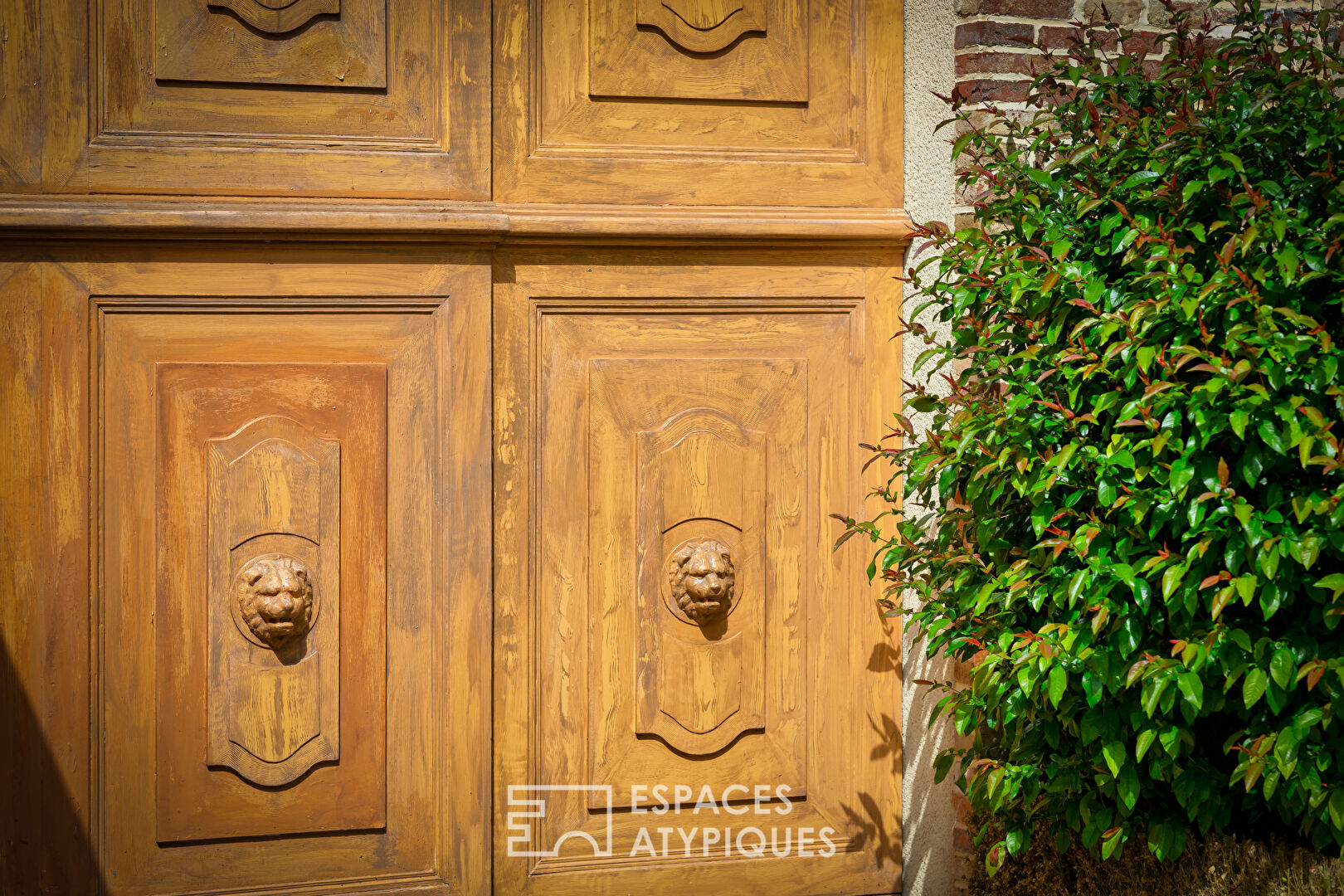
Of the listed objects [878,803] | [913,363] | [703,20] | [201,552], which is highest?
[703,20]

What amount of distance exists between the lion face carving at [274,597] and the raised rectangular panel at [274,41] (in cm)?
110

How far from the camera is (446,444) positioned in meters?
2.43

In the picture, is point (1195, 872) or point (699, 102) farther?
point (699, 102)

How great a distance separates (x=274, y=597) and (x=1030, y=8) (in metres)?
2.25

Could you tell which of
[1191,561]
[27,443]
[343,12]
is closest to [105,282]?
[27,443]

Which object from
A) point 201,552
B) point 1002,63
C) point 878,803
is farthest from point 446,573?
point 1002,63

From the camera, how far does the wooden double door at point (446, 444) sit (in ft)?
7.43

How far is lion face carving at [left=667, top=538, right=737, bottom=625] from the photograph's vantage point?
2.50 meters

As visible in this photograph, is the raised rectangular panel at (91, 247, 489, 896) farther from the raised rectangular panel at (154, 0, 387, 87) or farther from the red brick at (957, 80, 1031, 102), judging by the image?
the red brick at (957, 80, 1031, 102)

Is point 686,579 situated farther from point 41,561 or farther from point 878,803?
point 41,561

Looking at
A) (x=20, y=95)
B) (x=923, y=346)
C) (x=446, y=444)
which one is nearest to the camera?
(x=20, y=95)

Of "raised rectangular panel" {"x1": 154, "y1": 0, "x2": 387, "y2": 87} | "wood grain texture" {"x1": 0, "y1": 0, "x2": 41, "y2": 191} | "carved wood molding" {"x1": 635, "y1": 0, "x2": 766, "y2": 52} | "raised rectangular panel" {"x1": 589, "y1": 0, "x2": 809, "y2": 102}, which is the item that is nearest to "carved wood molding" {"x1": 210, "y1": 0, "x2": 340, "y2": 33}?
"raised rectangular panel" {"x1": 154, "y1": 0, "x2": 387, "y2": 87}

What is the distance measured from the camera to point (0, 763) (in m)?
2.25

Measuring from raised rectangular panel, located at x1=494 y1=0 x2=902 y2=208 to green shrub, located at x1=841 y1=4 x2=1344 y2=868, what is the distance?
487mm
